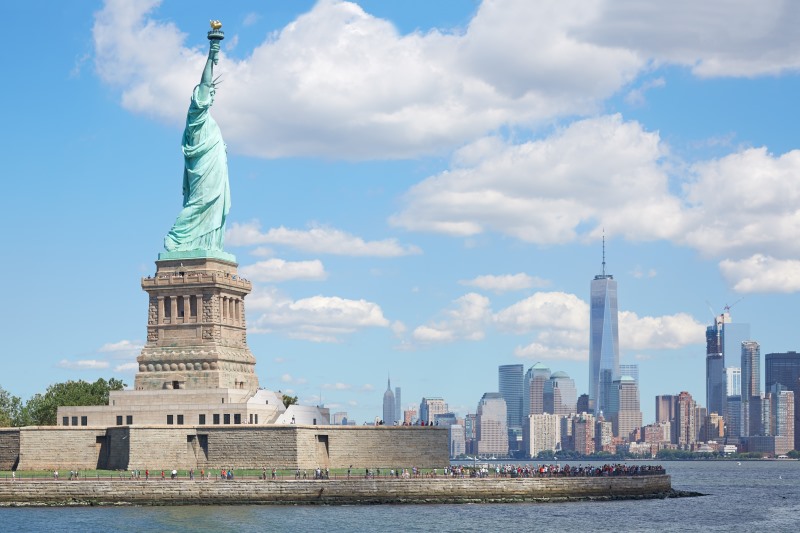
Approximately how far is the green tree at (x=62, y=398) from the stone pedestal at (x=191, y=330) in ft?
60.4

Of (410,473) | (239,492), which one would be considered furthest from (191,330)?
(410,473)

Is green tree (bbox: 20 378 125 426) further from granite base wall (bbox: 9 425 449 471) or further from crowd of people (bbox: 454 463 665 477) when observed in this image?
crowd of people (bbox: 454 463 665 477)

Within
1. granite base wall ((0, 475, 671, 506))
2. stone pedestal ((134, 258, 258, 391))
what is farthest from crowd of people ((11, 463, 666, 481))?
stone pedestal ((134, 258, 258, 391))

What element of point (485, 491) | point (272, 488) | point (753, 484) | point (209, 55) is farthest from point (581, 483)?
point (753, 484)

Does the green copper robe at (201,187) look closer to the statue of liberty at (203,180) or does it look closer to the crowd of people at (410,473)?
the statue of liberty at (203,180)

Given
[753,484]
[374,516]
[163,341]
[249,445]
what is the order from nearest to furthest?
[374,516]
[249,445]
[163,341]
[753,484]

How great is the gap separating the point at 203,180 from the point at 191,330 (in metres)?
11.5

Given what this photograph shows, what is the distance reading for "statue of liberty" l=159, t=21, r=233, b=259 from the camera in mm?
107188

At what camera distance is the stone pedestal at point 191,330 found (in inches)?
4067

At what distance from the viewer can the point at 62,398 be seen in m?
123

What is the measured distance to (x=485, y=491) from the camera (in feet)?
320

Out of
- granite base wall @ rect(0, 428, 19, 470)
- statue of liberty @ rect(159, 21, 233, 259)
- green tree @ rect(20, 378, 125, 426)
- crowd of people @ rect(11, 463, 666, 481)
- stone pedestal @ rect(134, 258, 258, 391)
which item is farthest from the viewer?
green tree @ rect(20, 378, 125, 426)

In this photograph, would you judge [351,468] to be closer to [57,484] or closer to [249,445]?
[249,445]

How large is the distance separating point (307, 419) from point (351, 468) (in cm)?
707
